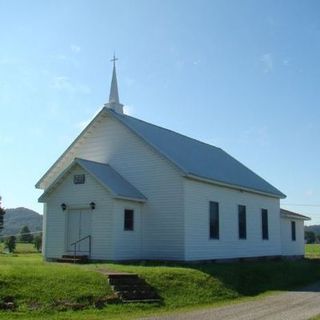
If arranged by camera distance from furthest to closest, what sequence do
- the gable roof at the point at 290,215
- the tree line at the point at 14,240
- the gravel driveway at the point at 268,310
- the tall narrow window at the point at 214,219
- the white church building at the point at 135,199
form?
1. the tree line at the point at 14,240
2. the gable roof at the point at 290,215
3. the tall narrow window at the point at 214,219
4. the white church building at the point at 135,199
5. the gravel driveway at the point at 268,310

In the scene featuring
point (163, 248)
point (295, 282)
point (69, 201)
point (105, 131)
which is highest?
point (105, 131)

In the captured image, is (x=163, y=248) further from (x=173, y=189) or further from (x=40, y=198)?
(x=40, y=198)

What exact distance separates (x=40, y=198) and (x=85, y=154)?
4.38 m

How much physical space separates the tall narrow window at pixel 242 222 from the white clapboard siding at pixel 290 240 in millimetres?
9227

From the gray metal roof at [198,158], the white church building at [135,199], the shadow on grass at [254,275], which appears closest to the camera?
the shadow on grass at [254,275]

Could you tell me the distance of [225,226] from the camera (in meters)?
31.1

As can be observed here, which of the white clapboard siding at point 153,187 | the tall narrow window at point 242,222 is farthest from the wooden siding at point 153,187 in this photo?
the tall narrow window at point 242,222

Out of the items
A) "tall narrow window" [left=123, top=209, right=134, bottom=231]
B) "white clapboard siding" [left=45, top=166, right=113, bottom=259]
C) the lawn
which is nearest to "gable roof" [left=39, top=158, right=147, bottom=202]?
"white clapboard siding" [left=45, top=166, right=113, bottom=259]

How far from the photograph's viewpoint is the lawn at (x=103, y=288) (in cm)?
1608

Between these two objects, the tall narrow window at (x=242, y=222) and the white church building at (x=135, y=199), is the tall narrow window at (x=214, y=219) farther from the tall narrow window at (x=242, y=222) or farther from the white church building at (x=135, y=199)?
the tall narrow window at (x=242, y=222)

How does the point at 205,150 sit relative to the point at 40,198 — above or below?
above

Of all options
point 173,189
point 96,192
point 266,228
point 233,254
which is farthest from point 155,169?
point 266,228

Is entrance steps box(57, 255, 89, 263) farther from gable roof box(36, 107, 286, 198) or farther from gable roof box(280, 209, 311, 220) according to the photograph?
gable roof box(280, 209, 311, 220)

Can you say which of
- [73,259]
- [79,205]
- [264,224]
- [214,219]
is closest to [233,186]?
[214,219]
